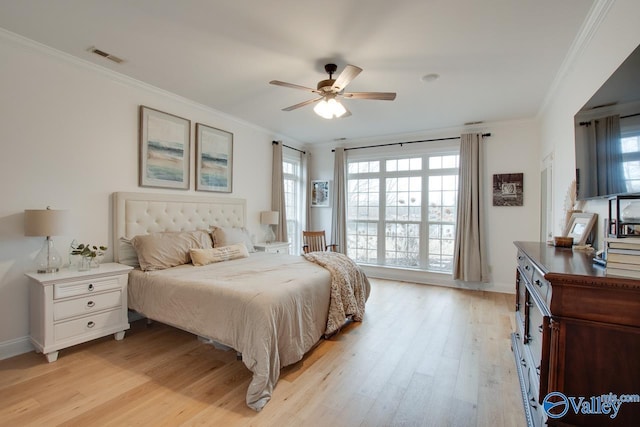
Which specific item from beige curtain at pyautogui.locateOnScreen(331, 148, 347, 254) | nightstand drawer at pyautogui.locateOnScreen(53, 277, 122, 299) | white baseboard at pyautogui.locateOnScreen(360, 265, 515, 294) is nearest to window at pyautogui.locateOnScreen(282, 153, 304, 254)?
beige curtain at pyautogui.locateOnScreen(331, 148, 347, 254)

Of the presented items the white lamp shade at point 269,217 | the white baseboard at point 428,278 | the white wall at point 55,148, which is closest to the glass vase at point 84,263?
the white wall at point 55,148

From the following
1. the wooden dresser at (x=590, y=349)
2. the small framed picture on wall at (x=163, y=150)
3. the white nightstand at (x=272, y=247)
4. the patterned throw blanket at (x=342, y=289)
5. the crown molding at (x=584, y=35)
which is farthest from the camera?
the white nightstand at (x=272, y=247)

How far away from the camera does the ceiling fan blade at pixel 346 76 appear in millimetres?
2250

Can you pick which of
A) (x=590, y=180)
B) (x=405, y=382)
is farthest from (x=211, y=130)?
(x=590, y=180)

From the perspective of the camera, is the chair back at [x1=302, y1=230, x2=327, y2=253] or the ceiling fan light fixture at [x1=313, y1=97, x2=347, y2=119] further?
the chair back at [x1=302, y1=230, x2=327, y2=253]

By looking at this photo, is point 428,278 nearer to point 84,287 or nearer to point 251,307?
point 251,307

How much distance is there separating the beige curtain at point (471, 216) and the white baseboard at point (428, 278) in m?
0.19

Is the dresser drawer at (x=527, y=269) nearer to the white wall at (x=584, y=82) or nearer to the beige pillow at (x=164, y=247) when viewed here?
the white wall at (x=584, y=82)

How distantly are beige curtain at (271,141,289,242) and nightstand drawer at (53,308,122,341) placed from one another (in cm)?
281

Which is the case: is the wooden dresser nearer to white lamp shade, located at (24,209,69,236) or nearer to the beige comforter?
the beige comforter

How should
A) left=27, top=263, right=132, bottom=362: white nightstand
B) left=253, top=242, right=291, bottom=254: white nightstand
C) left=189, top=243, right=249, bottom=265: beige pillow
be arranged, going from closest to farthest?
left=27, top=263, right=132, bottom=362: white nightstand < left=189, top=243, right=249, bottom=265: beige pillow < left=253, top=242, right=291, bottom=254: white nightstand

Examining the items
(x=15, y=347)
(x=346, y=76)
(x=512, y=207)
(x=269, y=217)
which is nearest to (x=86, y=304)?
(x=15, y=347)

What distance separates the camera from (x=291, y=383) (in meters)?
2.18

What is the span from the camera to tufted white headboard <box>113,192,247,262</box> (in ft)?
10.3
